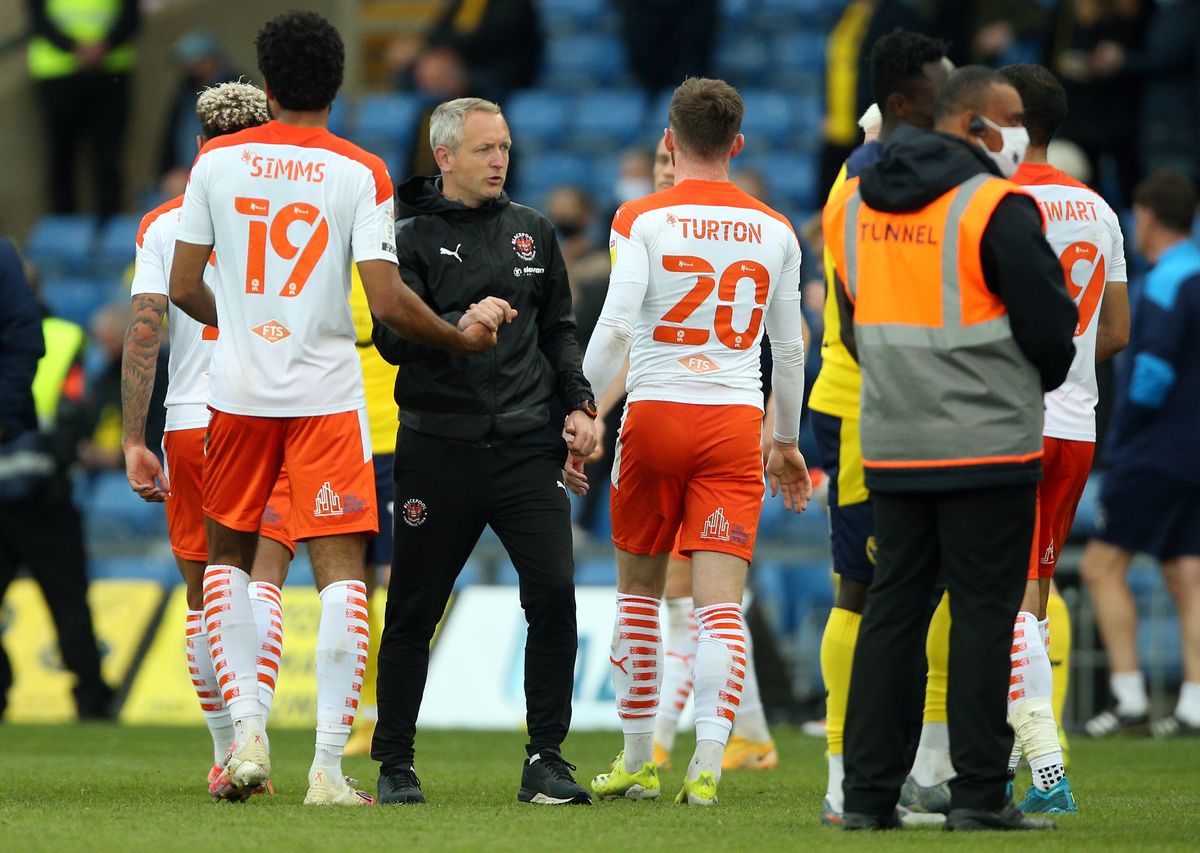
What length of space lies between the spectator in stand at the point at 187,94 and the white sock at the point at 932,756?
11229 mm

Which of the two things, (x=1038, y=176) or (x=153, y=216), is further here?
(x=153, y=216)

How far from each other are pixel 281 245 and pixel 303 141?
0.33m

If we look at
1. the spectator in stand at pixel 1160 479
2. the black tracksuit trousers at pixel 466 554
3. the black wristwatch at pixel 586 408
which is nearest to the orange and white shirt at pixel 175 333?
the black tracksuit trousers at pixel 466 554

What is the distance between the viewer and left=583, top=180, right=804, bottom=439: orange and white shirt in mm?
6477

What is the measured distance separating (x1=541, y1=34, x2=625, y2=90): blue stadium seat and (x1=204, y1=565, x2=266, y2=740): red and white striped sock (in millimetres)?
11642

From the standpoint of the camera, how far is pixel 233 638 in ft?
20.5

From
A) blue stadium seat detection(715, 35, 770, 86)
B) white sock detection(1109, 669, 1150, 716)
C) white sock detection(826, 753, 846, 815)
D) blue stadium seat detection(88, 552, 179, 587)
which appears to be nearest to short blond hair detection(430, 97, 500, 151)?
white sock detection(826, 753, 846, 815)

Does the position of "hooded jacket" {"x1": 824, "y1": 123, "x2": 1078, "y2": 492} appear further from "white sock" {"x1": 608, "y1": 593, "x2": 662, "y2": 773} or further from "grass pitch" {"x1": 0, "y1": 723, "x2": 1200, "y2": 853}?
"white sock" {"x1": 608, "y1": 593, "x2": 662, "y2": 773}

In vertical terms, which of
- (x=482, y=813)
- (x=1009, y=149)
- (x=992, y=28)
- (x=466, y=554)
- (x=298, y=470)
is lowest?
(x=482, y=813)

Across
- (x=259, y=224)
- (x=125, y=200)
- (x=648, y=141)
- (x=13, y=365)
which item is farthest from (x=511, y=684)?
(x=125, y=200)

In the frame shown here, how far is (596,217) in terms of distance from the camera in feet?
48.0

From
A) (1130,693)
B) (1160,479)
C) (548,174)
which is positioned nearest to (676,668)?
(1130,693)

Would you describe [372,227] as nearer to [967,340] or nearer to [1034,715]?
[967,340]

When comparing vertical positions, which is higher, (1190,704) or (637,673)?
(637,673)
